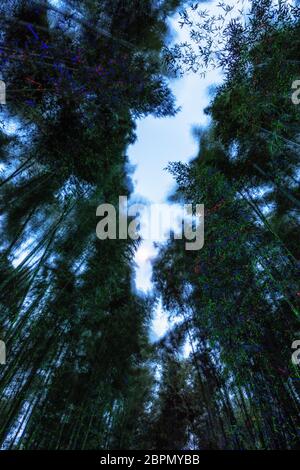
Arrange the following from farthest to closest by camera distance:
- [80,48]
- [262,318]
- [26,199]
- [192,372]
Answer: [192,372] → [26,199] → [80,48] → [262,318]

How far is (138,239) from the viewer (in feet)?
19.6

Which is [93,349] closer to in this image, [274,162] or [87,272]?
[87,272]

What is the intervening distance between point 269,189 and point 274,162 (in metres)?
0.57

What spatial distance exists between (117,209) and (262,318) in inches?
141

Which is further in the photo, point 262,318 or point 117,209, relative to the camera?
point 117,209

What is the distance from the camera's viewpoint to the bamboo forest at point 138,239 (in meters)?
3.35

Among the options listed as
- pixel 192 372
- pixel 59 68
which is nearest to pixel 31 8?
pixel 59 68

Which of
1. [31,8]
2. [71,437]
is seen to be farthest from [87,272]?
[31,8]

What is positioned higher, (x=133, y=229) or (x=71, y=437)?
(x=133, y=229)

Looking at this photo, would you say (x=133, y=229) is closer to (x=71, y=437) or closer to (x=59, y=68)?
(x=59, y=68)

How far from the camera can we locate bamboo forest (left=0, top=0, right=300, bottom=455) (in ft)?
11.0

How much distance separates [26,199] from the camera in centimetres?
541

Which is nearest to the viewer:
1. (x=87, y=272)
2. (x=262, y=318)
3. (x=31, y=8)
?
(x=262, y=318)

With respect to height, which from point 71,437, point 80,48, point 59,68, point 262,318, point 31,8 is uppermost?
point 31,8
